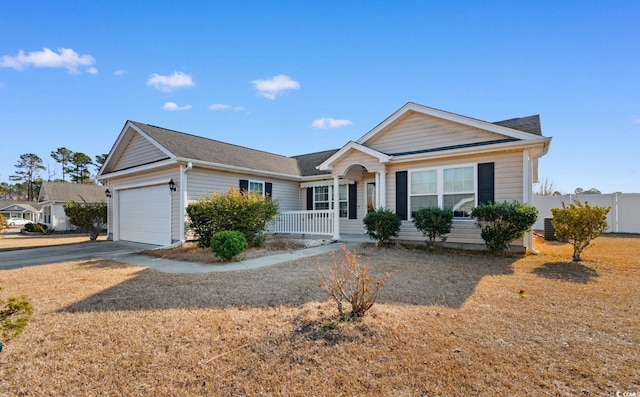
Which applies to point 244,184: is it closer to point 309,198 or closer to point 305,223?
point 305,223

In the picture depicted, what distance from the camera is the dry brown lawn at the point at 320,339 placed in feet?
8.20

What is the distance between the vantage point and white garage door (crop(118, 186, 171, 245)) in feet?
38.1

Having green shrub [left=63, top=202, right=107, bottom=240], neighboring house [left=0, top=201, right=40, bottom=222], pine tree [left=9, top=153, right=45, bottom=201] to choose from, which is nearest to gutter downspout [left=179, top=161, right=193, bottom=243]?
green shrub [left=63, top=202, right=107, bottom=240]

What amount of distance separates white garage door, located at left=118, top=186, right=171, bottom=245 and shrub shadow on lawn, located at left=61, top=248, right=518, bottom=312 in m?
5.17

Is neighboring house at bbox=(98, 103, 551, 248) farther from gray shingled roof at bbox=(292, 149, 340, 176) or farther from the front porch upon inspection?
gray shingled roof at bbox=(292, 149, 340, 176)

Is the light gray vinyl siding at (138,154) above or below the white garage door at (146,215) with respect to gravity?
above

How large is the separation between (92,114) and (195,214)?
13420 millimetres

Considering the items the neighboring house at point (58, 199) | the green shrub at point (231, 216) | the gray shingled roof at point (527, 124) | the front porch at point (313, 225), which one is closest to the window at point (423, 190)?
the front porch at point (313, 225)

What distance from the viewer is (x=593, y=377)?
2508mm

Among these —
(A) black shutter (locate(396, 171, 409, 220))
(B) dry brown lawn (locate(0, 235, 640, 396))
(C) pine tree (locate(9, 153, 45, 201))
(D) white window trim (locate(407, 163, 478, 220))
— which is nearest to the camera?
(B) dry brown lawn (locate(0, 235, 640, 396))

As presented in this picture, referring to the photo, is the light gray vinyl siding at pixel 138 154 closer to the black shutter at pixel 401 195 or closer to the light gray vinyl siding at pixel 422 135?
the light gray vinyl siding at pixel 422 135

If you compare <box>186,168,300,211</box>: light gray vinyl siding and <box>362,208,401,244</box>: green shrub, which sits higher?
<box>186,168,300,211</box>: light gray vinyl siding

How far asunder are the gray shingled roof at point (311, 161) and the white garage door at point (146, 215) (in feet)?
22.6

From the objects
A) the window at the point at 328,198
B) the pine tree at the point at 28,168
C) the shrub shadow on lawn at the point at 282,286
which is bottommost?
the shrub shadow on lawn at the point at 282,286
